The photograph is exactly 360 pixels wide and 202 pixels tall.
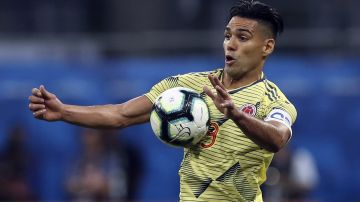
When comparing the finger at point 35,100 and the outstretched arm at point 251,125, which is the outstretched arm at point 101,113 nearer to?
the finger at point 35,100

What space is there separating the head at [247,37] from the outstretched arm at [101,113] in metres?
0.73

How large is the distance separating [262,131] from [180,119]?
0.68 metres

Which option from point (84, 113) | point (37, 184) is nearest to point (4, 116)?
point (37, 184)

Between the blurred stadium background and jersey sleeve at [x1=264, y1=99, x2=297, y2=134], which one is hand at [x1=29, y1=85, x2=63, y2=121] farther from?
the blurred stadium background

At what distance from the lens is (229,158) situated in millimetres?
8047

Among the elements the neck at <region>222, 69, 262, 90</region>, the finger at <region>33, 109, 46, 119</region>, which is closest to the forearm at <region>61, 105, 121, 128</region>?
the finger at <region>33, 109, 46, 119</region>

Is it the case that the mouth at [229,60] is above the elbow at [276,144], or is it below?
above

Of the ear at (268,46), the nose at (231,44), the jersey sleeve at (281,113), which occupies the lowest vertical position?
the jersey sleeve at (281,113)

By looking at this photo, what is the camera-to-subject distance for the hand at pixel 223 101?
731 centimetres

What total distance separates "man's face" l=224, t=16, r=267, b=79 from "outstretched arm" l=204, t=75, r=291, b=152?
2.01 ft

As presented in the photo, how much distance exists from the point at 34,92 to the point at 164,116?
3.31 ft

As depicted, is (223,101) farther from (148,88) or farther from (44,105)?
(148,88)

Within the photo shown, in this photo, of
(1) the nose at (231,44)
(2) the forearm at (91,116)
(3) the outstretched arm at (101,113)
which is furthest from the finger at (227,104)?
(2) the forearm at (91,116)

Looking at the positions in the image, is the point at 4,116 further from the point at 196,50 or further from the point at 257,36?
the point at 257,36
